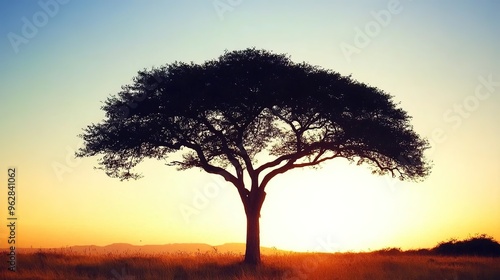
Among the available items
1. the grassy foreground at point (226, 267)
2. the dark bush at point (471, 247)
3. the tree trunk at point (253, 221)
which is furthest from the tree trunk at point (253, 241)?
the dark bush at point (471, 247)

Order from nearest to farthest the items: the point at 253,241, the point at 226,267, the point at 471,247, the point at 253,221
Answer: the point at 226,267
the point at 253,241
the point at 253,221
the point at 471,247

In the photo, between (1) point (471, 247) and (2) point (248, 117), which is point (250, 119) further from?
(1) point (471, 247)

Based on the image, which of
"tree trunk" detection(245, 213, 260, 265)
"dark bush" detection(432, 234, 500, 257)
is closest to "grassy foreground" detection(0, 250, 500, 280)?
"tree trunk" detection(245, 213, 260, 265)

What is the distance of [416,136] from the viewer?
99.1 feet

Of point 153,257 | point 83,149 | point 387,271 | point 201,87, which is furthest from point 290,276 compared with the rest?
point 83,149

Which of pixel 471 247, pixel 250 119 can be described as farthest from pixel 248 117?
pixel 471 247

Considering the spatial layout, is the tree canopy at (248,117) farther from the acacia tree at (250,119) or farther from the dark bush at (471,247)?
the dark bush at (471,247)

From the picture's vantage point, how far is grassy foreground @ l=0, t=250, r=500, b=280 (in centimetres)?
2297

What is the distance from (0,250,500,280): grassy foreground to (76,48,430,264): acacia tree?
286 centimetres

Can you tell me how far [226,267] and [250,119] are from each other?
7.56 metres

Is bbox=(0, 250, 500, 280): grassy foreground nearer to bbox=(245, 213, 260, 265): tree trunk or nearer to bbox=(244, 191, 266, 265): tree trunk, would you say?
bbox=(245, 213, 260, 265): tree trunk

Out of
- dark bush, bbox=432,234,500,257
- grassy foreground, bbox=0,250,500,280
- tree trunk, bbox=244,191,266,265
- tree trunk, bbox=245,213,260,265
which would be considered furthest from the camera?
dark bush, bbox=432,234,500,257

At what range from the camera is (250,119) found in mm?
28938

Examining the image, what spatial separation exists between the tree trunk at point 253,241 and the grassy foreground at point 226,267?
644mm
